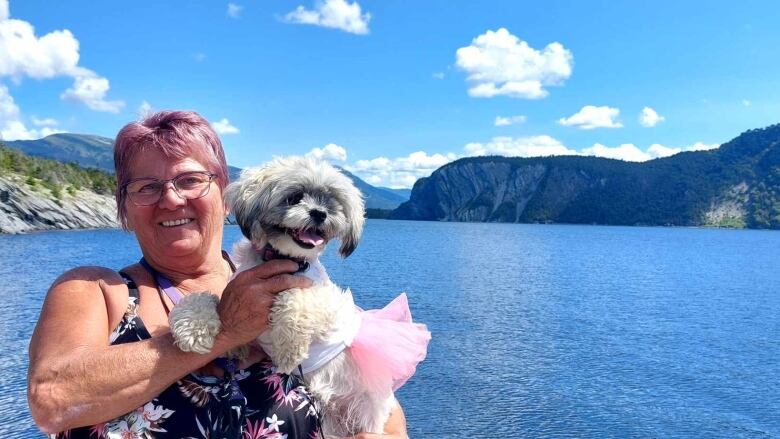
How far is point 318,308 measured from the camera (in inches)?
108

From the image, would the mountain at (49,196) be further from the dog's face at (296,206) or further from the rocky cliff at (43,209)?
the dog's face at (296,206)

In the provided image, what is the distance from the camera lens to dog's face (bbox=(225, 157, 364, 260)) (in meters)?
2.87

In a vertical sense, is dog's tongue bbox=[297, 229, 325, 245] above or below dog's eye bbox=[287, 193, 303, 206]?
below

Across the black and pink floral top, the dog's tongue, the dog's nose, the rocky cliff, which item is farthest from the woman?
the rocky cliff

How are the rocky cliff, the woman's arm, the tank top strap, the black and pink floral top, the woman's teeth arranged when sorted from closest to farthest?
the woman's arm → the black and pink floral top → the tank top strap → the woman's teeth → the rocky cliff

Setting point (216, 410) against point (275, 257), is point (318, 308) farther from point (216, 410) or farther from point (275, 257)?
point (216, 410)

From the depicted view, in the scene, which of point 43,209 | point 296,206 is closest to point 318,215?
point 296,206

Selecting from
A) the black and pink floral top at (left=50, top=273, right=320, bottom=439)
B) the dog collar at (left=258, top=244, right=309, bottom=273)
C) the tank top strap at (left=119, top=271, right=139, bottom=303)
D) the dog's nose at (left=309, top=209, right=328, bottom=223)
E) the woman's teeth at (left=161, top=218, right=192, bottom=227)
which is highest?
the dog's nose at (left=309, top=209, right=328, bottom=223)

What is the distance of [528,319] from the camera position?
32.7 metres

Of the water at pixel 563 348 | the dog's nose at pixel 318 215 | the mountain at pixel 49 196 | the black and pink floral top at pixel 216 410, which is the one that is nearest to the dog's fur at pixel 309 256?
the dog's nose at pixel 318 215

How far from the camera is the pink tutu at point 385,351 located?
297 centimetres

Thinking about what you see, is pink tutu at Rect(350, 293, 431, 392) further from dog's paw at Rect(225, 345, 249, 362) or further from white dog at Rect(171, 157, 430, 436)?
dog's paw at Rect(225, 345, 249, 362)

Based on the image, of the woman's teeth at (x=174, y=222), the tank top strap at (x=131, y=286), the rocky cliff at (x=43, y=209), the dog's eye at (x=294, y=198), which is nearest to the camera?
the tank top strap at (x=131, y=286)

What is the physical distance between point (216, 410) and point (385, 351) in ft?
2.86
